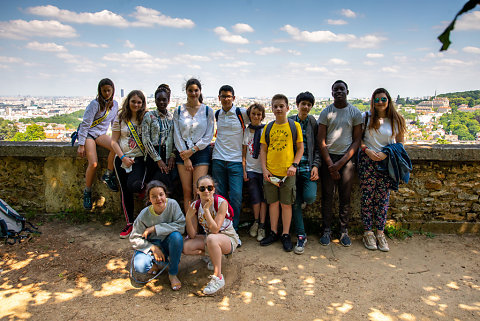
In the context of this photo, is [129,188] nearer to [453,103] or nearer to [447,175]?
[447,175]

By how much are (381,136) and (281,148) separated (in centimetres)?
129

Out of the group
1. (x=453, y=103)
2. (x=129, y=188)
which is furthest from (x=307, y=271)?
(x=453, y=103)

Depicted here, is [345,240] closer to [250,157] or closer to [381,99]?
[250,157]

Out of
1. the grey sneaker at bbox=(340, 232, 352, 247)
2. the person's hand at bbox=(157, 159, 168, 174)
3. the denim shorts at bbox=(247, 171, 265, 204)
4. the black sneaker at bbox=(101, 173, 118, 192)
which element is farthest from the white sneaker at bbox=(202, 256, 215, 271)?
the grey sneaker at bbox=(340, 232, 352, 247)

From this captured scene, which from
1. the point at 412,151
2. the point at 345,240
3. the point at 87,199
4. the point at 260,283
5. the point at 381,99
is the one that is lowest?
the point at 260,283

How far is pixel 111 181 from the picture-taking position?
448 centimetres

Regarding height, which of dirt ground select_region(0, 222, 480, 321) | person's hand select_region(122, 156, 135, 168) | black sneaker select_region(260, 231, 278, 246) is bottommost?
dirt ground select_region(0, 222, 480, 321)

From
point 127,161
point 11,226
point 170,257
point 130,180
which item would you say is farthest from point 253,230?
point 11,226

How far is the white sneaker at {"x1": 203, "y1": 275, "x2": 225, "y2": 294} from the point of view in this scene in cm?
318

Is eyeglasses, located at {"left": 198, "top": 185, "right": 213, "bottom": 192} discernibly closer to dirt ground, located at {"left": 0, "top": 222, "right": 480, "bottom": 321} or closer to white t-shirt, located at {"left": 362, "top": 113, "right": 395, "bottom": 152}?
dirt ground, located at {"left": 0, "top": 222, "right": 480, "bottom": 321}

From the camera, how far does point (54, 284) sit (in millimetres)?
3414

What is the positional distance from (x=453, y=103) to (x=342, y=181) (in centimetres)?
2943

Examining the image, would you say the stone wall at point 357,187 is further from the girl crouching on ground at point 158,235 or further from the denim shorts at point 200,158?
the girl crouching on ground at point 158,235

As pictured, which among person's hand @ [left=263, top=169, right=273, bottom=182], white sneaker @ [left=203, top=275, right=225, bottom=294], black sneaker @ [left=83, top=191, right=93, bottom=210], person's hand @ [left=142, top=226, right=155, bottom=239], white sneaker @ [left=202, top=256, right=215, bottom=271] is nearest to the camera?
white sneaker @ [left=203, top=275, right=225, bottom=294]
